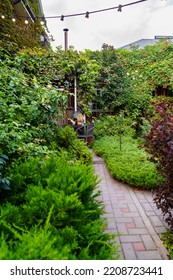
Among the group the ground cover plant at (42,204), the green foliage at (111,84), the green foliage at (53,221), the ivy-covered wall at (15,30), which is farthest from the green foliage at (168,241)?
the green foliage at (111,84)

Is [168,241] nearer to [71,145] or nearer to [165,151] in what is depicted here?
[165,151]

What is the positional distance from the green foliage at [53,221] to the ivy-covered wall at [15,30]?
4.77 metres

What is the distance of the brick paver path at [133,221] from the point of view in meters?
2.36

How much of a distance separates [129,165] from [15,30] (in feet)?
20.6

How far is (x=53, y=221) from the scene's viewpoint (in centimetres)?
143

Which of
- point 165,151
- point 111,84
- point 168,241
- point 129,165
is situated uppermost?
point 111,84

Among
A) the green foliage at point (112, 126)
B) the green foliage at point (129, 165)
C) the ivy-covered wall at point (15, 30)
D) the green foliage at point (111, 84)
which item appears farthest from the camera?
the green foliage at point (111, 84)

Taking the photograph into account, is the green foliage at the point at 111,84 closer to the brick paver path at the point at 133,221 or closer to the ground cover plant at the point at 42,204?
the brick paver path at the point at 133,221

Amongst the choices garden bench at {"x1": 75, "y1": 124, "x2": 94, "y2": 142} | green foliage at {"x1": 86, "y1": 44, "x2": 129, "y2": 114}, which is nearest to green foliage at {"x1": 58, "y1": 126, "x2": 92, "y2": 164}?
garden bench at {"x1": 75, "y1": 124, "x2": 94, "y2": 142}

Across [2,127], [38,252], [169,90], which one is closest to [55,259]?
[38,252]

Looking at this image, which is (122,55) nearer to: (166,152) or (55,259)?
(166,152)

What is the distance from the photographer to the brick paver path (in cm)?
236

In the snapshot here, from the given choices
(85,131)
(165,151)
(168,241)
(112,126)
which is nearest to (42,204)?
(165,151)

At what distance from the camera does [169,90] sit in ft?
30.2
